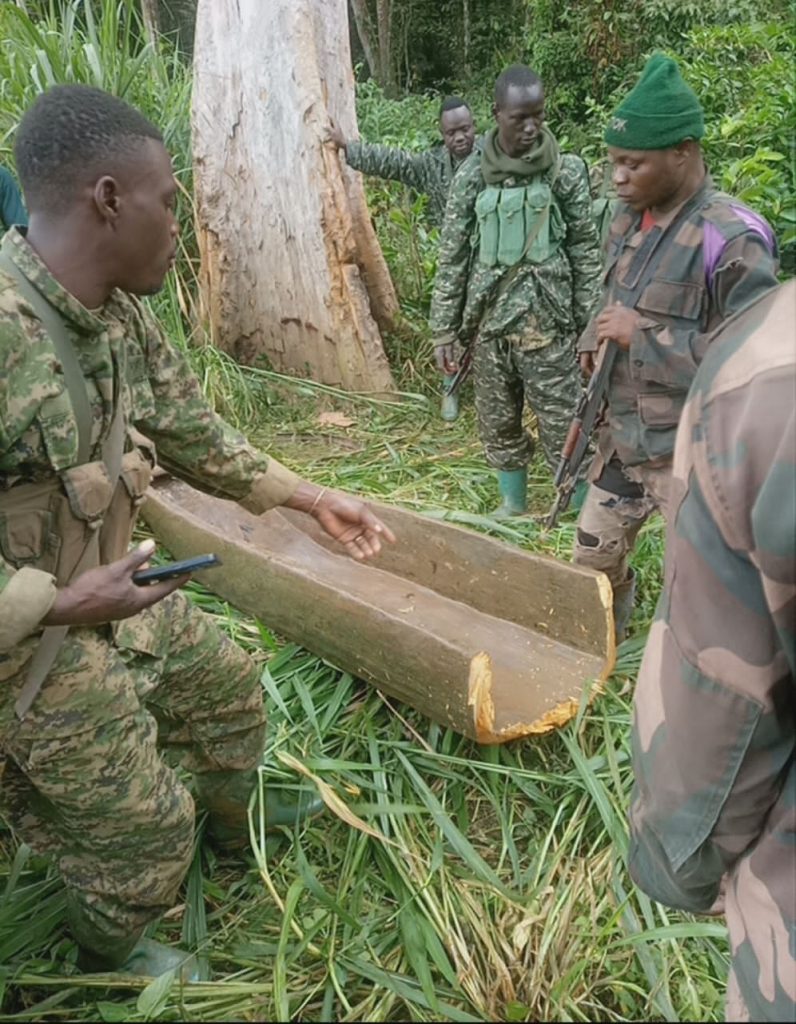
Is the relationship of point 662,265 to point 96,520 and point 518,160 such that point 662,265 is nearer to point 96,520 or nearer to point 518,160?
point 518,160

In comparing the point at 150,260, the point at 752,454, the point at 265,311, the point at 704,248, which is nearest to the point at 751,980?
the point at 752,454

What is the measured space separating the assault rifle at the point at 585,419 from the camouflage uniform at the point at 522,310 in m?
0.74

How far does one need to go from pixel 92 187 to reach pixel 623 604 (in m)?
2.57

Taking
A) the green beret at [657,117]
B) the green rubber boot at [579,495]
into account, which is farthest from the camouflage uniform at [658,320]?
the green rubber boot at [579,495]

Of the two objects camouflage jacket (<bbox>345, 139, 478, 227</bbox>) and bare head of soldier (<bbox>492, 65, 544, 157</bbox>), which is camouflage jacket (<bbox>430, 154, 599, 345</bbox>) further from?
camouflage jacket (<bbox>345, 139, 478, 227</bbox>)

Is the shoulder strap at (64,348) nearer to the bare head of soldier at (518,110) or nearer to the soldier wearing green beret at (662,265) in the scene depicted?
the soldier wearing green beret at (662,265)

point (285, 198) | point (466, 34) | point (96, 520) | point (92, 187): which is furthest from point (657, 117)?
point (466, 34)

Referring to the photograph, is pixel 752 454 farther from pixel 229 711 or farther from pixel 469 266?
pixel 469 266

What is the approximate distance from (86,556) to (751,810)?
1416 mm

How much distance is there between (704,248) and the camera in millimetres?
2818

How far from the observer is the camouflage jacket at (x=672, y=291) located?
9.11 ft

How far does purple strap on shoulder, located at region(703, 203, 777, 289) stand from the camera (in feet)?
9.14

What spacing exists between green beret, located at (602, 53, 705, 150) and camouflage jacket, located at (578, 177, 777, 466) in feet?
0.67

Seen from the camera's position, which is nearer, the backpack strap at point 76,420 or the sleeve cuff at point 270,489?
the backpack strap at point 76,420
